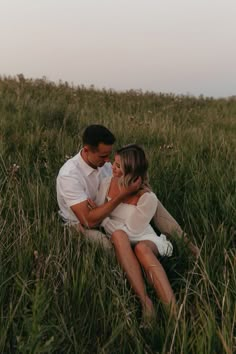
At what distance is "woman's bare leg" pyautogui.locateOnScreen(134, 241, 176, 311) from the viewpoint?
2.87 meters

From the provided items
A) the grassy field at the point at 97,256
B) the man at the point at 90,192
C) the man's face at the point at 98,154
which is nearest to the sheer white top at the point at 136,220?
the man at the point at 90,192

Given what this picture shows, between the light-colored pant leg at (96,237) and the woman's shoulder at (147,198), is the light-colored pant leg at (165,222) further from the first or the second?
the light-colored pant leg at (96,237)

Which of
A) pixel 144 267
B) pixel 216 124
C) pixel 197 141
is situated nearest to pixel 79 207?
pixel 144 267

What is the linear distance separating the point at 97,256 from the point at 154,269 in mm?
380

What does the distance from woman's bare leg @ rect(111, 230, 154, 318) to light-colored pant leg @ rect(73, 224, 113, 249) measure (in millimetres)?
59

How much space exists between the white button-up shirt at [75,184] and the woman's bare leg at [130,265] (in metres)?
0.43

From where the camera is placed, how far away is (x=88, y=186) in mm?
3975

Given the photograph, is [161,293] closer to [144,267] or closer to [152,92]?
[144,267]

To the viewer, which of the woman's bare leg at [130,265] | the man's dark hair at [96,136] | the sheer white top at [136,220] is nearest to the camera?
the woman's bare leg at [130,265]

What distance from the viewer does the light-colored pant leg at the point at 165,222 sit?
3.57m

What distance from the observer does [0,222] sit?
10.3 feet

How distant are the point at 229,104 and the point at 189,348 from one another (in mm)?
10727

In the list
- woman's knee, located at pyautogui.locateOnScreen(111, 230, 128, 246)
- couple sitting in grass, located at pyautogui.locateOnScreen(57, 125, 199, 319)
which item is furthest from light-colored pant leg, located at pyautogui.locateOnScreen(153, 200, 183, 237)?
woman's knee, located at pyautogui.locateOnScreen(111, 230, 128, 246)

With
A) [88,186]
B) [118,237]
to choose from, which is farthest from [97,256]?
[88,186]
